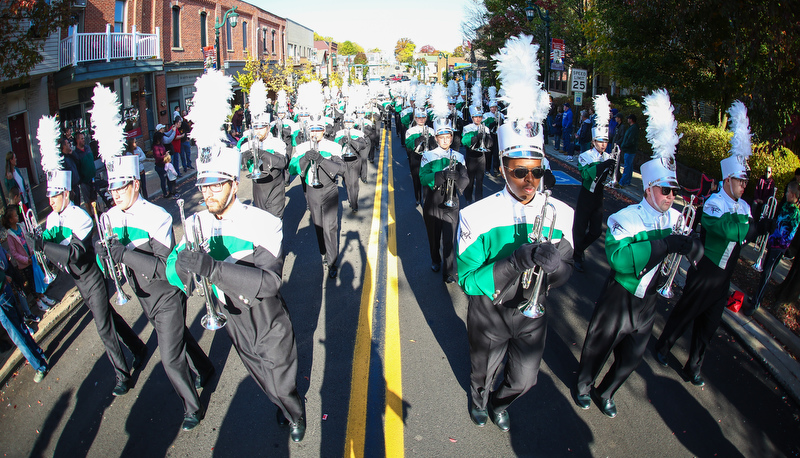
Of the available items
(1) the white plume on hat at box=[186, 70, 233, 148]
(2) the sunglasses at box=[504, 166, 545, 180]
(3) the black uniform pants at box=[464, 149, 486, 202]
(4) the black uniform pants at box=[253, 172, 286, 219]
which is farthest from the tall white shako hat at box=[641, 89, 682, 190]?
(3) the black uniform pants at box=[464, 149, 486, 202]

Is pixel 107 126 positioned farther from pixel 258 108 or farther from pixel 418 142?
pixel 418 142

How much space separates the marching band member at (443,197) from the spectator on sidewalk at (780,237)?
355 centimetres

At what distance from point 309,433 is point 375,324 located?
5.97 feet

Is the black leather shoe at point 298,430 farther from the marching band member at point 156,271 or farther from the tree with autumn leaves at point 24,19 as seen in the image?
the tree with autumn leaves at point 24,19

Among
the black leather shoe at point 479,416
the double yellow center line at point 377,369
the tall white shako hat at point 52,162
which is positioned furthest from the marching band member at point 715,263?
the tall white shako hat at point 52,162

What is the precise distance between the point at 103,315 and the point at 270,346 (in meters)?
1.89

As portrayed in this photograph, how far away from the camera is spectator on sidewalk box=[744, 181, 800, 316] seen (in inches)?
216

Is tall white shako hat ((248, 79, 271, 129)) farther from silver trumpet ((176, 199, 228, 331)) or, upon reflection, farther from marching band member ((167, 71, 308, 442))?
silver trumpet ((176, 199, 228, 331))

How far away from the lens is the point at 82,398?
4.42 m

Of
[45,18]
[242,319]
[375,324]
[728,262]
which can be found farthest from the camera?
[45,18]

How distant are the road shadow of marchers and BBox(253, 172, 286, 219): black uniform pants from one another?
376 centimetres

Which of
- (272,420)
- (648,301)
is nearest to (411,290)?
(272,420)

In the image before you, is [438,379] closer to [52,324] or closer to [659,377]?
[659,377]

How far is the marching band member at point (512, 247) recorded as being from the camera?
10.8ft
